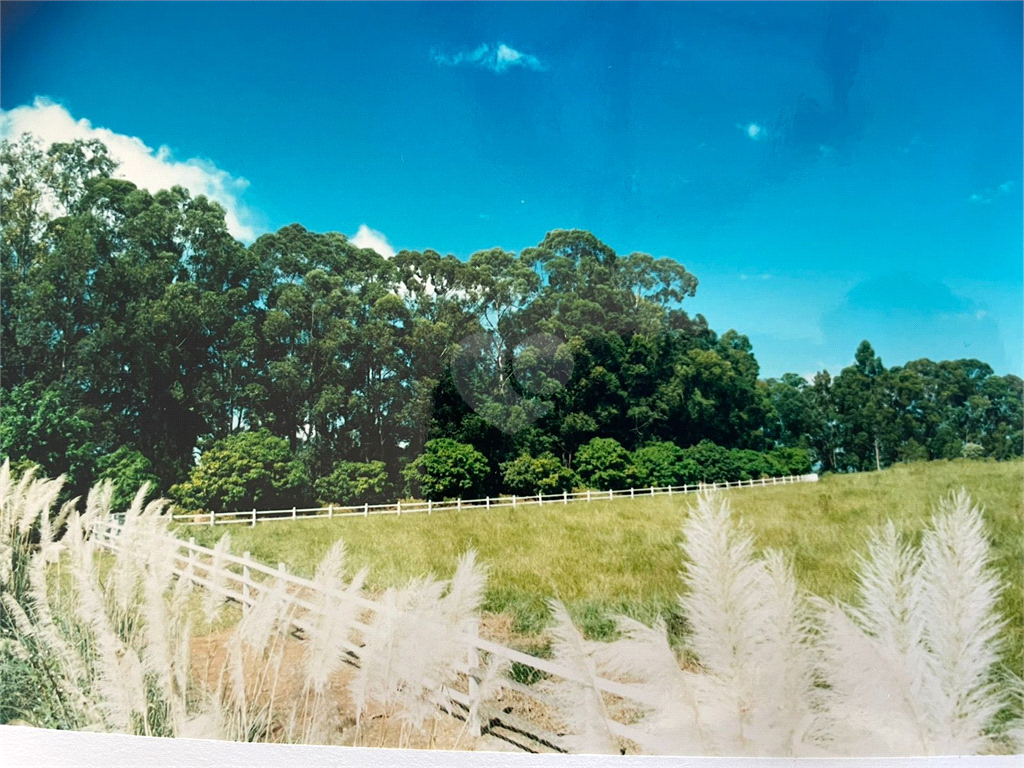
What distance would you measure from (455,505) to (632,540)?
98 cm

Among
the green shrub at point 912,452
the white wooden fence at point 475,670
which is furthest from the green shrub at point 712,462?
the white wooden fence at point 475,670

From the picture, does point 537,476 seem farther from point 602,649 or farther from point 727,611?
point 727,611

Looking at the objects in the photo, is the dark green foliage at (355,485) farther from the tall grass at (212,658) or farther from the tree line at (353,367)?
the tall grass at (212,658)

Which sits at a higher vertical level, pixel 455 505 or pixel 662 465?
pixel 662 465

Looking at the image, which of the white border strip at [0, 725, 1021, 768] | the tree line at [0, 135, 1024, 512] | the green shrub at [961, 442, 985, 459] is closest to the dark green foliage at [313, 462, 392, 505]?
the tree line at [0, 135, 1024, 512]

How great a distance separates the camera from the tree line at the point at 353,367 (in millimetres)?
3609

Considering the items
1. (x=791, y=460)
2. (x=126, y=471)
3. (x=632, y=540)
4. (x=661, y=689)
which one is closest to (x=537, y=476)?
(x=632, y=540)

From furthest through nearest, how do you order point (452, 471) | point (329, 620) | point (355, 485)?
point (355, 485)
point (452, 471)
point (329, 620)

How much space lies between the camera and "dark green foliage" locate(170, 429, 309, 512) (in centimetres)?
387

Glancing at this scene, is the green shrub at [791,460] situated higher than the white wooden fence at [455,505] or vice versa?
the green shrub at [791,460]

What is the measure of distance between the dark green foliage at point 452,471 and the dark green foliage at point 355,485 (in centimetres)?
22

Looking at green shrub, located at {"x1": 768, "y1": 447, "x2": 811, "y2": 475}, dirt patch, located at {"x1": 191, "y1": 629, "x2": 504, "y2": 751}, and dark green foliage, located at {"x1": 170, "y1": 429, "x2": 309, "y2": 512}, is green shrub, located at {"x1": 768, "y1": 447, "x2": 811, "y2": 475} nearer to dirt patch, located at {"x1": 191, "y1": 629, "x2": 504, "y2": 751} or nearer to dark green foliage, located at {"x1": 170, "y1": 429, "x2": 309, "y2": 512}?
dirt patch, located at {"x1": 191, "y1": 629, "x2": 504, "y2": 751}

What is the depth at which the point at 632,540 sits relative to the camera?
3.43m

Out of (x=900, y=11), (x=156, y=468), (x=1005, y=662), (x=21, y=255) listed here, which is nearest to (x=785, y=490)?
(x=1005, y=662)
